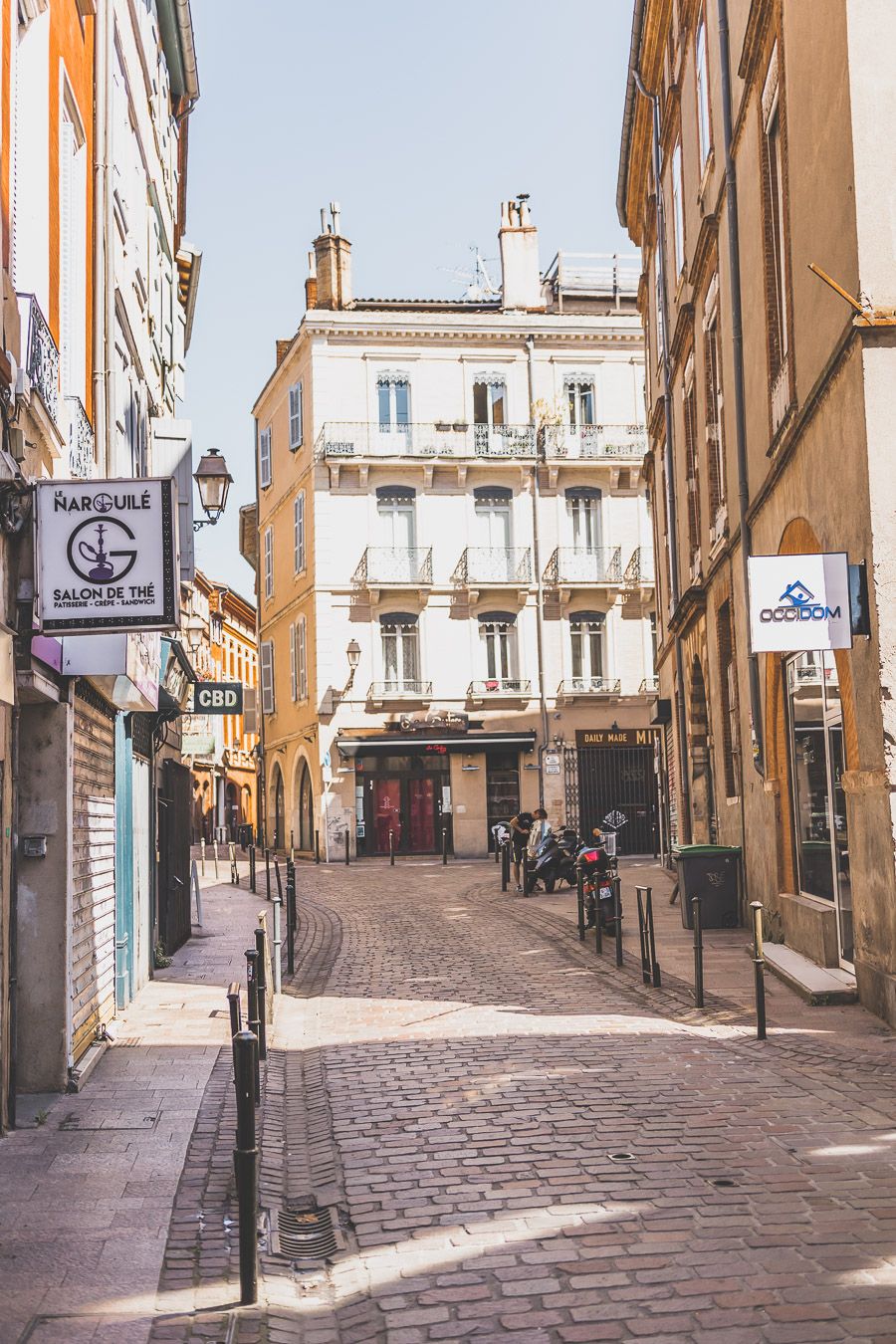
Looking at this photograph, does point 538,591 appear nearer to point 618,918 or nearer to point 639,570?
point 639,570

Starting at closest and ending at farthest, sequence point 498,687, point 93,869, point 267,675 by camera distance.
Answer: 1. point 93,869
2. point 498,687
3. point 267,675

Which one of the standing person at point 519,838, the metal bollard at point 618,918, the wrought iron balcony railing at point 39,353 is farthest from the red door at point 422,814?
the wrought iron balcony railing at point 39,353

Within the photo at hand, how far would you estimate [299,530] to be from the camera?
136 ft

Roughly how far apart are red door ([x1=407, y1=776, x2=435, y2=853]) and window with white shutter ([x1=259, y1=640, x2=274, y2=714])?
7.41 meters

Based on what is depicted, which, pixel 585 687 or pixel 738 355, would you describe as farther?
A: pixel 585 687

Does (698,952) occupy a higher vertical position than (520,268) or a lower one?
lower

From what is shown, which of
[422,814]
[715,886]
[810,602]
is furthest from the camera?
[422,814]

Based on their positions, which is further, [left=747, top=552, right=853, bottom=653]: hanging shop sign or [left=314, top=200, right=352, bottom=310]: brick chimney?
[left=314, top=200, right=352, bottom=310]: brick chimney

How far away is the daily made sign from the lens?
7609 mm

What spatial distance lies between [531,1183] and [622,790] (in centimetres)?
3347

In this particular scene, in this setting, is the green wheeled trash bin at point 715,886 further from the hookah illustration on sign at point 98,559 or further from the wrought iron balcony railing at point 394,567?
the wrought iron balcony railing at point 394,567

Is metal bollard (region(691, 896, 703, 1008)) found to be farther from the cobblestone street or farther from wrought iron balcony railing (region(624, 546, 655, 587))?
wrought iron balcony railing (region(624, 546, 655, 587))

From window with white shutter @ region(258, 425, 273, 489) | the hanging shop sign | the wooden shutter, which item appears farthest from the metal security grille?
the hanging shop sign

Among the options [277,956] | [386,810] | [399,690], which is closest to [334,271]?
[399,690]
